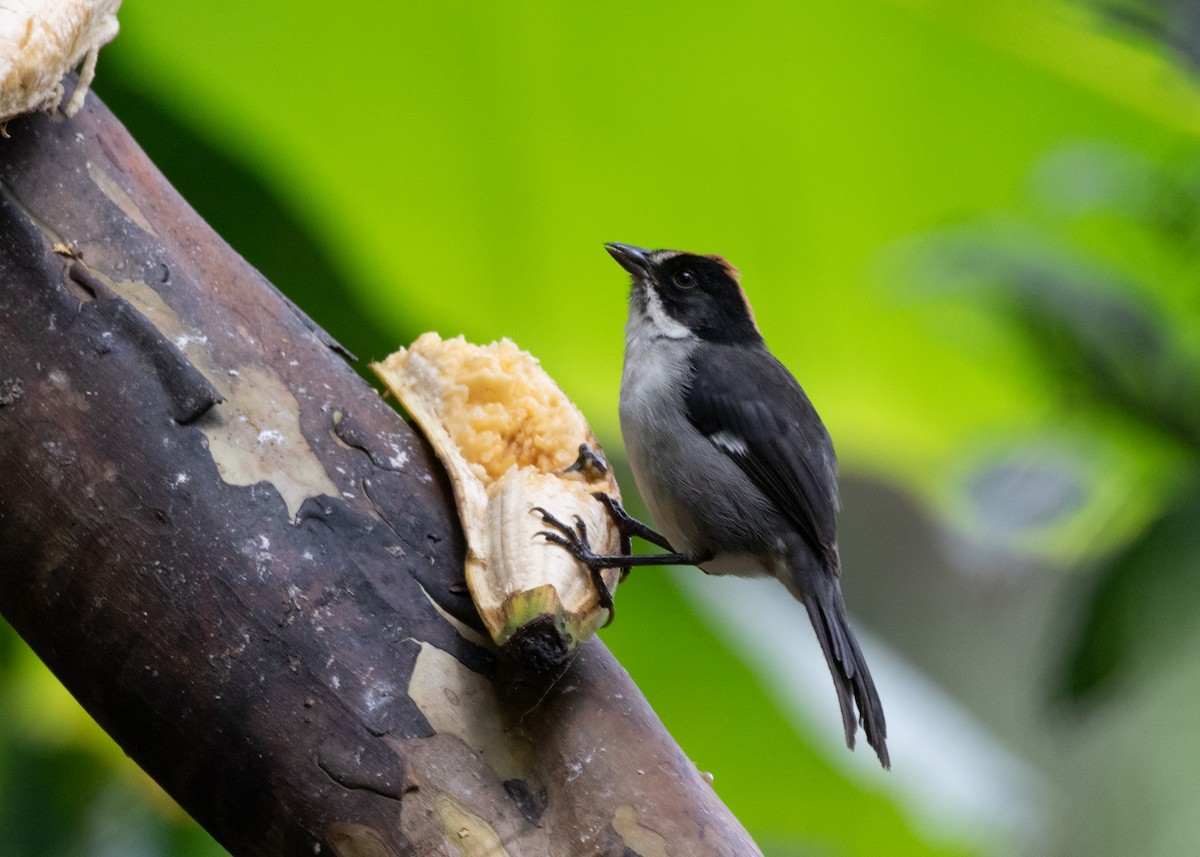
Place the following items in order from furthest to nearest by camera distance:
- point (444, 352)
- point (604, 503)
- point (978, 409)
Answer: point (978, 409) < point (444, 352) < point (604, 503)

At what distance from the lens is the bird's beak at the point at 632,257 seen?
3.21 m

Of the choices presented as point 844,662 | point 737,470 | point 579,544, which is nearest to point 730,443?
point 737,470

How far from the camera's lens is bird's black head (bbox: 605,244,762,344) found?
3.20 metres

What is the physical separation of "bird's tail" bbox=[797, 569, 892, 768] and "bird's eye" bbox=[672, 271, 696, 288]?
2.78 feet

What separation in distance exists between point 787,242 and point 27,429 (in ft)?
9.26

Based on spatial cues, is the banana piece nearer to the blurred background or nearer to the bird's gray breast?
the bird's gray breast

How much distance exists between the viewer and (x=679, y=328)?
320 centimetres

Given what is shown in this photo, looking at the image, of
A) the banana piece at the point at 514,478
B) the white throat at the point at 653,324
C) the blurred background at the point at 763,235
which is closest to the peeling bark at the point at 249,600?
the banana piece at the point at 514,478

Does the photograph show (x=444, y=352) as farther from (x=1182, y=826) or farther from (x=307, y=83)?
(x=1182, y=826)

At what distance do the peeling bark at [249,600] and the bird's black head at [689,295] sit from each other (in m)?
1.52

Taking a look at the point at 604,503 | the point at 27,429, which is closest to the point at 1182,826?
the point at 604,503

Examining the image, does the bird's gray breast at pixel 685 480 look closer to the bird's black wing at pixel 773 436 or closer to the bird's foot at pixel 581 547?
the bird's black wing at pixel 773 436

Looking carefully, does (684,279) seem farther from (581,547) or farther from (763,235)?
(581,547)

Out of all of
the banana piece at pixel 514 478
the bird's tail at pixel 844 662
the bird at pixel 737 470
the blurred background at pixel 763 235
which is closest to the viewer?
the banana piece at pixel 514 478
